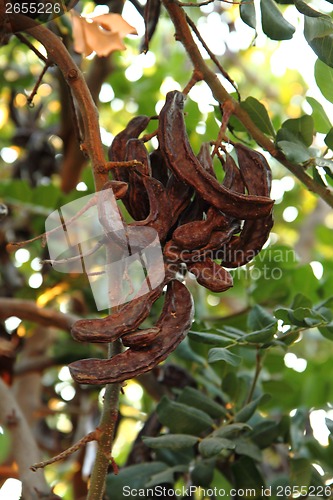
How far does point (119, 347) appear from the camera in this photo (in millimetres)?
725

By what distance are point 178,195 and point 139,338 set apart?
0.16m

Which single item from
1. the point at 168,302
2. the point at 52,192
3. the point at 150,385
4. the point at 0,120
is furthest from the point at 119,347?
the point at 0,120

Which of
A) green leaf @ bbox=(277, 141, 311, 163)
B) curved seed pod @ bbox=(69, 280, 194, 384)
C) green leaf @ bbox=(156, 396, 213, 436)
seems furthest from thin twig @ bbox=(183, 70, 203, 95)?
green leaf @ bbox=(156, 396, 213, 436)

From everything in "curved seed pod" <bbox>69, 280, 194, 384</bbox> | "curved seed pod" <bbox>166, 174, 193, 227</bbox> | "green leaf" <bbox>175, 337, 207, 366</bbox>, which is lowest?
"green leaf" <bbox>175, 337, 207, 366</bbox>

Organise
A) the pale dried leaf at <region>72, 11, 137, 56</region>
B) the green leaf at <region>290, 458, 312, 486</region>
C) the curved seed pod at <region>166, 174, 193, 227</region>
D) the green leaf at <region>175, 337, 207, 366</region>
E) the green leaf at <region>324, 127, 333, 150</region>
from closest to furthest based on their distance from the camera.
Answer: the pale dried leaf at <region>72, 11, 137, 56</region>, the curved seed pod at <region>166, 174, 193, 227</region>, the green leaf at <region>324, 127, 333, 150</region>, the green leaf at <region>290, 458, 312, 486</region>, the green leaf at <region>175, 337, 207, 366</region>

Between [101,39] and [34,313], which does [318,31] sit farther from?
[34,313]

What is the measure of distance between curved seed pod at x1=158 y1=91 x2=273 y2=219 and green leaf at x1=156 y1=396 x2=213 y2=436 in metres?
0.33

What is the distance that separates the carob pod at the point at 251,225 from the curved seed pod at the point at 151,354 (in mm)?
84

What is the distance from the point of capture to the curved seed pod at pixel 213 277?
0.72 metres

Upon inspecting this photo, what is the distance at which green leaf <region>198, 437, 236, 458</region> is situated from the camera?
889 mm

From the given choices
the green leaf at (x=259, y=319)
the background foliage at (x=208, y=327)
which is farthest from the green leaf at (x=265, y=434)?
the green leaf at (x=259, y=319)

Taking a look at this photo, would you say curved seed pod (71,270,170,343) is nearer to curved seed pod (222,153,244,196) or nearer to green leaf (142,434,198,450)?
curved seed pod (222,153,244,196)

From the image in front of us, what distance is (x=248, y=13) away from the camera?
0.83 m

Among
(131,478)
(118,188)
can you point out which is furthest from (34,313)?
(118,188)
